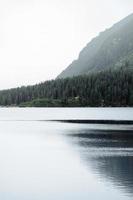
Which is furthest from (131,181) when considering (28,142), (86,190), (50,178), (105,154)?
(28,142)

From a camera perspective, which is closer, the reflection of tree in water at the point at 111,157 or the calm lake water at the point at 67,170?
the calm lake water at the point at 67,170

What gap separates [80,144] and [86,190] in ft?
115

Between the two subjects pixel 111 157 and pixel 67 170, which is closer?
pixel 67 170

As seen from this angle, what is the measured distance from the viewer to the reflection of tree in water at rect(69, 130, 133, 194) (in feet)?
134

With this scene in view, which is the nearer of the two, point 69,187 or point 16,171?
point 69,187

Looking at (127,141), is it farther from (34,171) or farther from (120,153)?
(34,171)

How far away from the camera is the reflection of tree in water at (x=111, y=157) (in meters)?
40.8

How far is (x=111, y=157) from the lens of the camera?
54125 mm

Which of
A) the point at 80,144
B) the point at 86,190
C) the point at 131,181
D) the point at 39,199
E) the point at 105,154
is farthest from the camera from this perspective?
the point at 80,144

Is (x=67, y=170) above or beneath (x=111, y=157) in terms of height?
beneath

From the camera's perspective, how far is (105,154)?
188 ft

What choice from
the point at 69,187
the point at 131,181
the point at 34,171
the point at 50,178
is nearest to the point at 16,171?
the point at 34,171

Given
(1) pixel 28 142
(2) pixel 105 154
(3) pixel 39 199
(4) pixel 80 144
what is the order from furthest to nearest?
1. (1) pixel 28 142
2. (4) pixel 80 144
3. (2) pixel 105 154
4. (3) pixel 39 199

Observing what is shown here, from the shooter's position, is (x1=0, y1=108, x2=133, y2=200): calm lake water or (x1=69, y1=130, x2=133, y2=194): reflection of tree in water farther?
(x1=69, y1=130, x2=133, y2=194): reflection of tree in water
